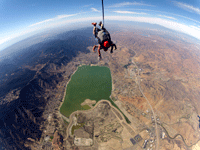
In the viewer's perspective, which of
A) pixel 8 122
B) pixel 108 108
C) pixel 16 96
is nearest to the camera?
pixel 8 122

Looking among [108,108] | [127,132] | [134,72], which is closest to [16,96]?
[108,108]

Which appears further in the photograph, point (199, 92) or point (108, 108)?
point (199, 92)

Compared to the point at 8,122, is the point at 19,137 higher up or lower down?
lower down

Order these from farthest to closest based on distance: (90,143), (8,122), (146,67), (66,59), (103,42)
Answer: (66,59) → (146,67) → (8,122) → (90,143) → (103,42)

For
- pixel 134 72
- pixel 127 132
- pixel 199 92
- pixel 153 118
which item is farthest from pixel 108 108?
pixel 199 92

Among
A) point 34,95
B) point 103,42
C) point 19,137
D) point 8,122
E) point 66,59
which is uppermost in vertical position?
point 103,42

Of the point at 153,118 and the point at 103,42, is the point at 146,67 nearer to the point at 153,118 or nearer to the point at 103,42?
the point at 153,118

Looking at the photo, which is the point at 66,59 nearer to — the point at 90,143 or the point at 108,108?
the point at 108,108
